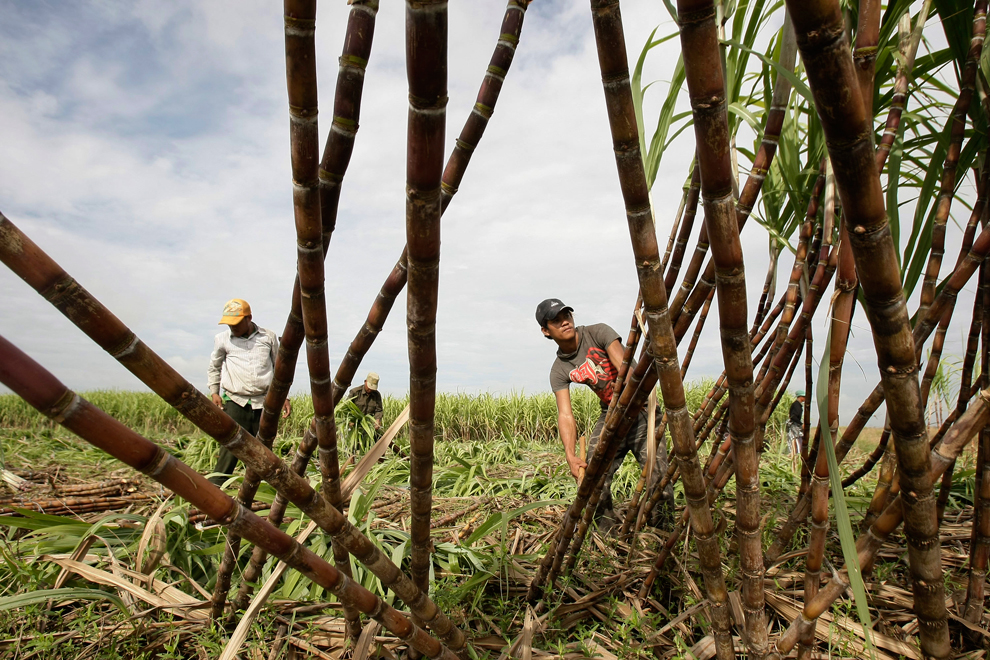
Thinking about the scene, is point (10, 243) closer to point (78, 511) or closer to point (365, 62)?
point (365, 62)

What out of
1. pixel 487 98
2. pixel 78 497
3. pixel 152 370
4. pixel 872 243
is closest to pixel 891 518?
pixel 872 243

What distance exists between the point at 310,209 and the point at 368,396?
627 cm

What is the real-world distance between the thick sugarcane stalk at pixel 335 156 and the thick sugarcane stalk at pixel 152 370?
34 cm

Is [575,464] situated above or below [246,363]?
below

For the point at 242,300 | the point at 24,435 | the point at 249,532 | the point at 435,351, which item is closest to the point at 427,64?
the point at 435,351

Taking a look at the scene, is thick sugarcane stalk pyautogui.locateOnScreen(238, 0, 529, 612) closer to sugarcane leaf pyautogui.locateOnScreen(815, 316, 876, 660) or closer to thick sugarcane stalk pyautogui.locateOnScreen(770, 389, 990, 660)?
sugarcane leaf pyautogui.locateOnScreen(815, 316, 876, 660)

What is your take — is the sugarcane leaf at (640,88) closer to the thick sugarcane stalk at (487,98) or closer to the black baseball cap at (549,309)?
the thick sugarcane stalk at (487,98)

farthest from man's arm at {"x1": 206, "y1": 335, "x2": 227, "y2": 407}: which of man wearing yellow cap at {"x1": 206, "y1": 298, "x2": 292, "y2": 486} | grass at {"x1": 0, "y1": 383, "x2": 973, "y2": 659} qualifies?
grass at {"x1": 0, "y1": 383, "x2": 973, "y2": 659}

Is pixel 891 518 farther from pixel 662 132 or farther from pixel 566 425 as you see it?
pixel 566 425

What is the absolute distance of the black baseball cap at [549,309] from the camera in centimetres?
336

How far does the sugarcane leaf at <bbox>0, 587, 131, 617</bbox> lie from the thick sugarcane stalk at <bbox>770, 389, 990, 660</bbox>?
1.87m

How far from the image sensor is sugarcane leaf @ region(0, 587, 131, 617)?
1488 millimetres

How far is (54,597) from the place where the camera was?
1.53 m

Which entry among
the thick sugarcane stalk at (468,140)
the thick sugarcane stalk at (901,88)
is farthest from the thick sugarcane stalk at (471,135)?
the thick sugarcane stalk at (901,88)
